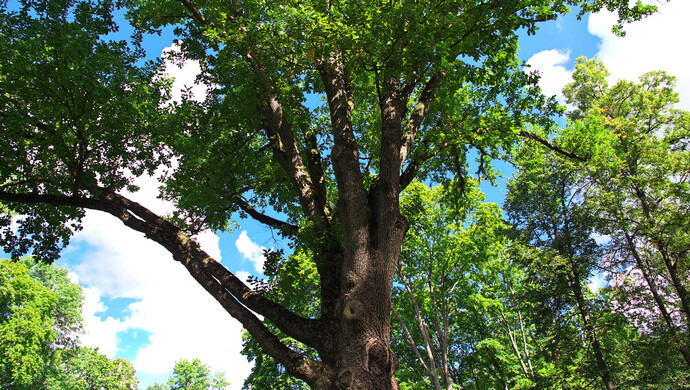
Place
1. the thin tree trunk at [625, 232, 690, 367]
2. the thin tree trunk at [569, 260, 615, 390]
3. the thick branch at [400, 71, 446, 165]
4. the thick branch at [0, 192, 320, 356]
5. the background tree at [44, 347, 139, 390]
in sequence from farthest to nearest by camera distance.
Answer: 1. the background tree at [44, 347, 139, 390]
2. the thin tree trunk at [569, 260, 615, 390]
3. the thin tree trunk at [625, 232, 690, 367]
4. the thick branch at [400, 71, 446, 165]
5. the thick branch at [0, 192, 320, 356]

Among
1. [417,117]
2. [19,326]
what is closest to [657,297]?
[417,117]

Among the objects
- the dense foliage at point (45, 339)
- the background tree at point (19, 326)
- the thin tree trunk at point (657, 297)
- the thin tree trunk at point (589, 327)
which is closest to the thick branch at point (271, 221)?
the thin tree trunk at point (589, 327)

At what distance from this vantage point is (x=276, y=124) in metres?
5.61

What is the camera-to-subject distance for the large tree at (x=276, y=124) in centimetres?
411

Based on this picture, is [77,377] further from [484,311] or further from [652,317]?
[652,317]

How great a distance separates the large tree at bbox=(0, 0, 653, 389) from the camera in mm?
4113

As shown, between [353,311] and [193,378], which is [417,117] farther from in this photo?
[193,378]

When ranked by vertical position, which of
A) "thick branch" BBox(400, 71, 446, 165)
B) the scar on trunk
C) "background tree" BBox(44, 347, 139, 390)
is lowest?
the scar on trunk

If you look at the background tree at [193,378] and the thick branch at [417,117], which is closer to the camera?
the thick branch at [417,117]

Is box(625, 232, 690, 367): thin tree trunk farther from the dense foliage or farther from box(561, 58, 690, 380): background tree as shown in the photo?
the dense foliage

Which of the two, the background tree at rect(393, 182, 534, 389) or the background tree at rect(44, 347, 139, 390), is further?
the background tree at rect(44, 347, 139, 390)

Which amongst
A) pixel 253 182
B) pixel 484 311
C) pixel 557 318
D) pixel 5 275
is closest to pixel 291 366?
pixel 253 182

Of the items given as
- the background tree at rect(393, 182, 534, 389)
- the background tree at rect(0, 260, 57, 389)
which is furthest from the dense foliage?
the background tree at rect(393, 182, 534, 389)

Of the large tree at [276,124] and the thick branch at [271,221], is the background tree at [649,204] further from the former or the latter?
the thick branch at [271,221]
